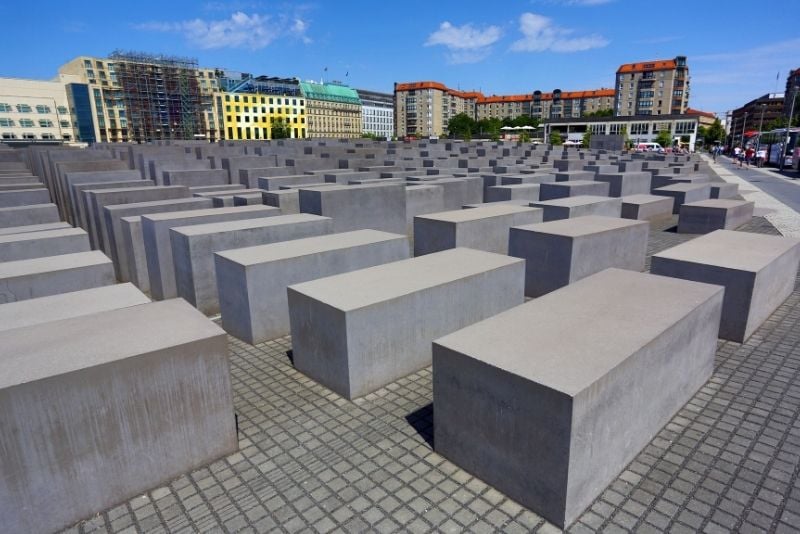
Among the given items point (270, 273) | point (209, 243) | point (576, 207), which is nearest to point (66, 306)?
point (270, 273)

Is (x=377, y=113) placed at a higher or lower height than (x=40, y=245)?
higher

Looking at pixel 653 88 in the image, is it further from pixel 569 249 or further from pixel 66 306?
pixel 66 306

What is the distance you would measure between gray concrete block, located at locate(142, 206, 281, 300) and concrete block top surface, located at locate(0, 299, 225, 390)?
441 cm

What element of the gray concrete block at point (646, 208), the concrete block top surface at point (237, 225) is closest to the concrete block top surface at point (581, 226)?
the concrete block top surface at point (237, 225)

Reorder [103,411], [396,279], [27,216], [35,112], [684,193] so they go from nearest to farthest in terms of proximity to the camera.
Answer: [103,411]
[396,279]
[27,216]
[684,193]
[35,112]

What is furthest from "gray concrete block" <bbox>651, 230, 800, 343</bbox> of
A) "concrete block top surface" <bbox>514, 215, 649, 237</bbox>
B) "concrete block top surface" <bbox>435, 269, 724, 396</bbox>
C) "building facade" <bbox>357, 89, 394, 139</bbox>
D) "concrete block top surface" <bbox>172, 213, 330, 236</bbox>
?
"building facade" <bbox>357, 89, 394, 139</bbox>

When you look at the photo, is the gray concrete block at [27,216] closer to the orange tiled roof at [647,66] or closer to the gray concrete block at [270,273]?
the gray concrete block at [270,273]

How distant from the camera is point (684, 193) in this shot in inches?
672

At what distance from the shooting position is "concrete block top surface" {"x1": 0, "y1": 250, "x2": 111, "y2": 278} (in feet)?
22.2

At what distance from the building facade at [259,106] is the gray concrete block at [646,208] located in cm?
8943

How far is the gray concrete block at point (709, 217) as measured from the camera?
44.9 ft

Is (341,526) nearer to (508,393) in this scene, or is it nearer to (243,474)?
(243,474)

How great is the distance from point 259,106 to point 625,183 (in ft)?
327

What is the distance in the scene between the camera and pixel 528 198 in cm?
1575
